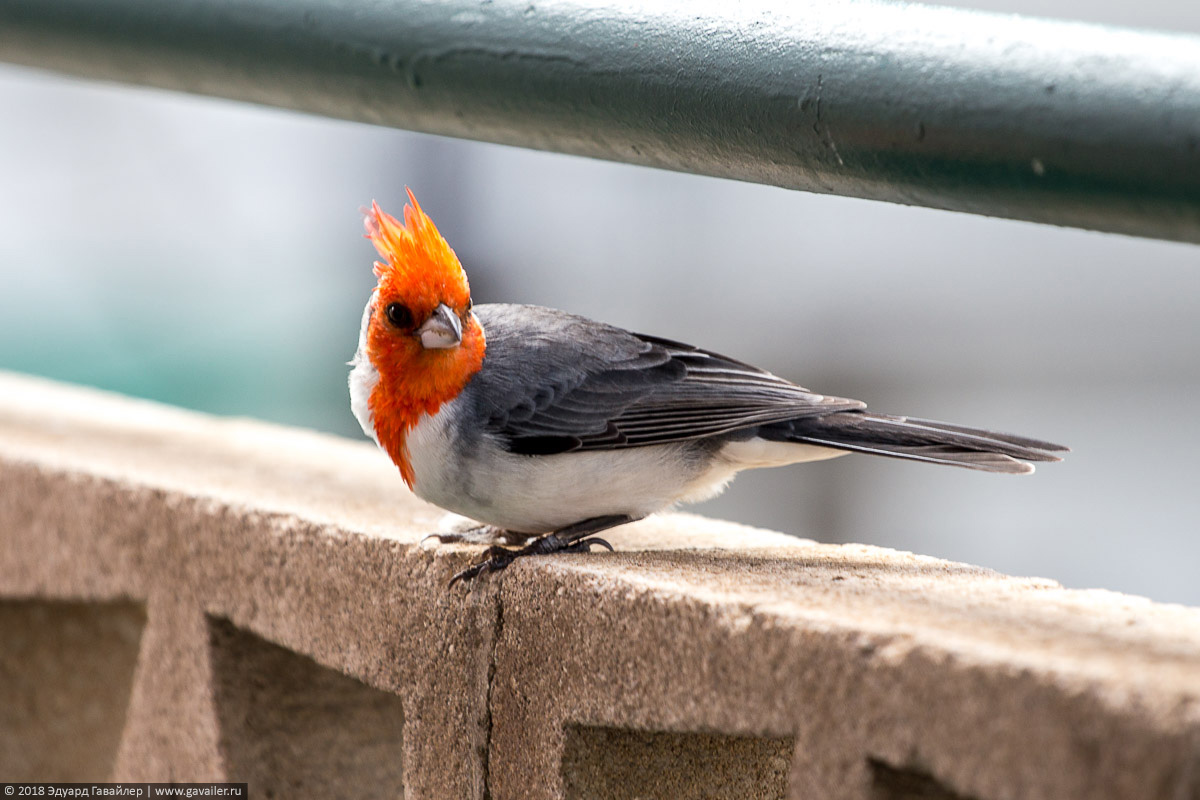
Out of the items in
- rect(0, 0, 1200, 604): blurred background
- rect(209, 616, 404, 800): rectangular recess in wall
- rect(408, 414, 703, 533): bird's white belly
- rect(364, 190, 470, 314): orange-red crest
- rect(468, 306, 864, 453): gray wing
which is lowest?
rect(209, 616, 404, 800): rectangular recess in wall

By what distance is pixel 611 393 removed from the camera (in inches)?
82.1

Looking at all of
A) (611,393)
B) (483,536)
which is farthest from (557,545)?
(611,393)

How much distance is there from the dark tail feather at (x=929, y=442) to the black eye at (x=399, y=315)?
0.63 metres

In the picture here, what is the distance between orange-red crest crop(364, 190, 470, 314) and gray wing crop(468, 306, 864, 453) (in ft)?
0.57

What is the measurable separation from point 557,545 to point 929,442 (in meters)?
0.58

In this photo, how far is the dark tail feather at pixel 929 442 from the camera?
6.17ft

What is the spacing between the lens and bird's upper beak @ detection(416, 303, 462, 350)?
195 cm

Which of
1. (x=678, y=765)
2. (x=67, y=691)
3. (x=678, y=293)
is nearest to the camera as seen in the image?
(x=678, y=765)

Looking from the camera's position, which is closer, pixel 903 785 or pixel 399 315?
pixel 903 785

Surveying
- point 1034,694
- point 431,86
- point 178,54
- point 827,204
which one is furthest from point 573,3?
point 827,204

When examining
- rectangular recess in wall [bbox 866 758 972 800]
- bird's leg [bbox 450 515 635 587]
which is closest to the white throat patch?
bird's leg [bbox 450 515 635 587]

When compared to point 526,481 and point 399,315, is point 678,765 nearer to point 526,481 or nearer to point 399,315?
point 526,481

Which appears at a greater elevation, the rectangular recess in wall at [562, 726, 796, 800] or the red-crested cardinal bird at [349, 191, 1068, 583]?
the red-crested cardinal bird at [349, 191, 1068, 583]

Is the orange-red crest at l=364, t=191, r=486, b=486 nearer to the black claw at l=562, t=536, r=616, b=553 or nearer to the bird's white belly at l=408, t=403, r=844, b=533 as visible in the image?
the bird's white belly at l=408, t=403, r=844, b=533
